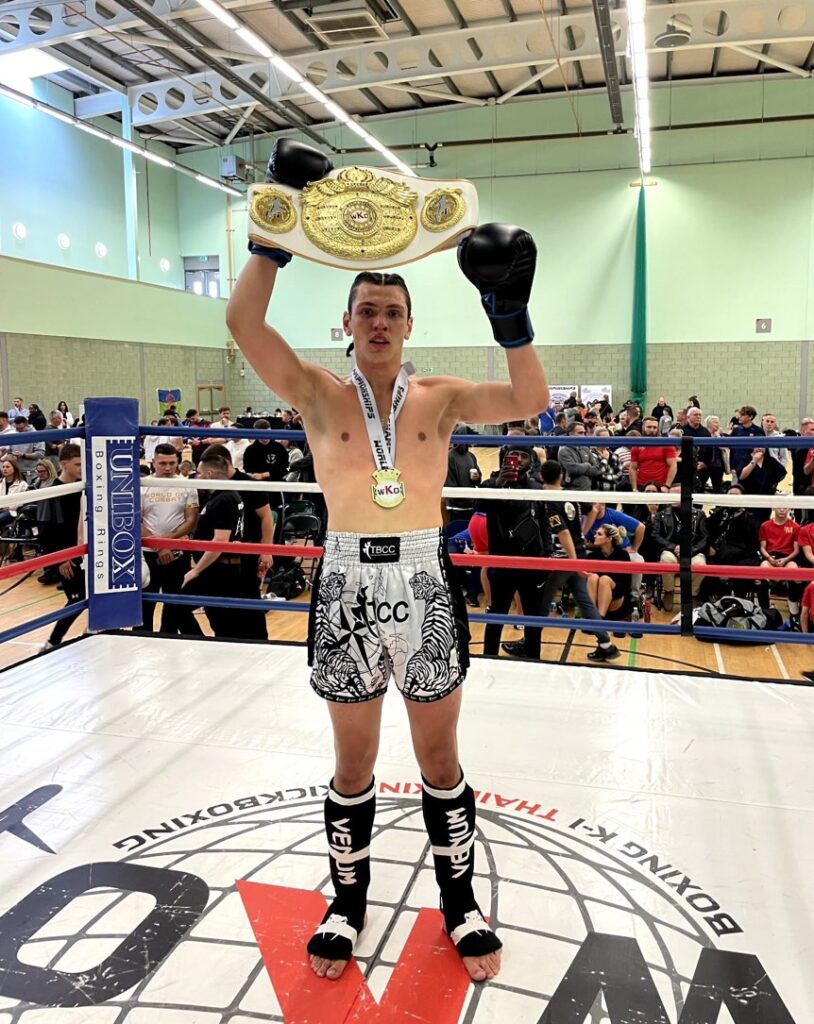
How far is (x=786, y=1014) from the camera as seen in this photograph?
4.67 ft

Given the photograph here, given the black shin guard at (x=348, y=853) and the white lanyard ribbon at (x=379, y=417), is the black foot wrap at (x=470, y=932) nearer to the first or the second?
the black shin guard at (x=348, y=853)

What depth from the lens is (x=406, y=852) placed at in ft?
6.25

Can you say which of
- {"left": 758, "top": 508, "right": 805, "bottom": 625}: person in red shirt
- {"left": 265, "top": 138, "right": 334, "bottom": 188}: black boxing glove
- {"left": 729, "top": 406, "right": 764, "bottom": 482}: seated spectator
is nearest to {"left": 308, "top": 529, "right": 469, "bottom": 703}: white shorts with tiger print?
{"left": 265, "top": 138, "right": 334, "bottom": 188}: black boxing glove

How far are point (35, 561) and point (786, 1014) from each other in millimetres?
2559

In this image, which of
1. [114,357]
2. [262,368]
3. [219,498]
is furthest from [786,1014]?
[114,357]

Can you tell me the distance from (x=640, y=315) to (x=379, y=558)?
46.2 ft

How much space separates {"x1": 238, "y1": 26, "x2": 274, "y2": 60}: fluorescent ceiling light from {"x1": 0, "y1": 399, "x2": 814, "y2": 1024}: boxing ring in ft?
24.1

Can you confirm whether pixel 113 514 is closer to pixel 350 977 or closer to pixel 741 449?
pixel 350 977

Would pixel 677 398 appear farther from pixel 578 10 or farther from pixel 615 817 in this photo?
pixel 615 817

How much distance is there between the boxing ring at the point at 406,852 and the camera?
1.48 metres

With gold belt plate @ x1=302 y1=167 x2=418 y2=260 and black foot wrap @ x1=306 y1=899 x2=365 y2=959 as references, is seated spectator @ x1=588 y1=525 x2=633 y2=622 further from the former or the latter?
gold belt plate @ x1=302 y1=167 x2=418 y2=260

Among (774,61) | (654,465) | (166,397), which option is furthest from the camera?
(166,397)

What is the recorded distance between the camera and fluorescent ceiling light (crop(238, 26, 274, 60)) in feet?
26.6

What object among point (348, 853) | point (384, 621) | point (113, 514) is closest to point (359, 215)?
point (384, 621)
